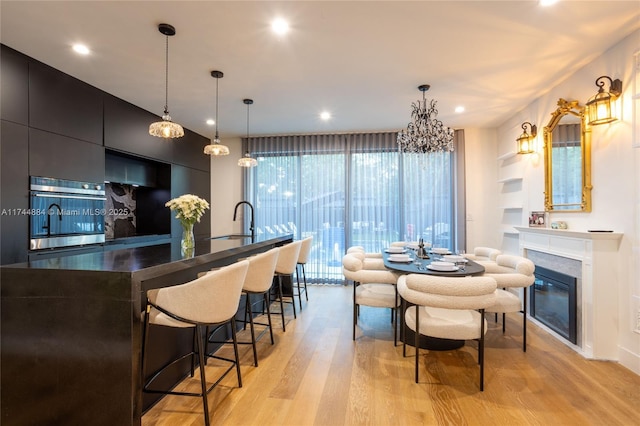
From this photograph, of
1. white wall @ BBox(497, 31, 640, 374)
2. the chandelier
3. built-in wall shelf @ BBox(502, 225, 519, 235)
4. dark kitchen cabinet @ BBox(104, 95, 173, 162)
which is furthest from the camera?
built-in wall shelf @ BBox(502, 225, 519, 235)

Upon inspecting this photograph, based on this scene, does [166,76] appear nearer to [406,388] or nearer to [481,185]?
[406,388]

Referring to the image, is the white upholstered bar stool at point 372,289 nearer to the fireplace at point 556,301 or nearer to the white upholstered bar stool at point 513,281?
the white upholstered bar stool at point 513,281

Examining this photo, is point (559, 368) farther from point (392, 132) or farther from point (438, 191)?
point (392, 132)

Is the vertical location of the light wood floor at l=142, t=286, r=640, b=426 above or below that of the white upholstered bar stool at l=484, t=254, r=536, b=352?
below

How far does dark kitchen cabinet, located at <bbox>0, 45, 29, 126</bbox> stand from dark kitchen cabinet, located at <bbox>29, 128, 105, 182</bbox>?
0.17m

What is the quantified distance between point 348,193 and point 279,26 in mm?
3212

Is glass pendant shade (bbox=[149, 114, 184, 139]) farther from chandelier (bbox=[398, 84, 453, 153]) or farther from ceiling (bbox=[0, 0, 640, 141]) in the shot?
chandelier (bbox=[398, 84, 453, 153])

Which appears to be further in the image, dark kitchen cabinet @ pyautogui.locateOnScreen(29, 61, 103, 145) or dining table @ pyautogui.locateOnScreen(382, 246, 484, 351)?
dark kitchen cabinet @ pyautogui.locateOnScreen(29, 61, 103, 145)

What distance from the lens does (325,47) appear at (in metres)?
2.58

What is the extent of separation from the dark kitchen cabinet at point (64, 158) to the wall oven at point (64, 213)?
0.07 m

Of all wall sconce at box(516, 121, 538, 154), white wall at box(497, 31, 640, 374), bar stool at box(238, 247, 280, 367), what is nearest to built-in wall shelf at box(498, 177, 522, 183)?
wall sconce at box(516, 121, 538, 154)

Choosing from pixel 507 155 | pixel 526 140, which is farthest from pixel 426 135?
pixel 507 155

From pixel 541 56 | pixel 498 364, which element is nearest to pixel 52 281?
pixel 498 364

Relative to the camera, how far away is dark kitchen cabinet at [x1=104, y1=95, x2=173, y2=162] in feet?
11.4
